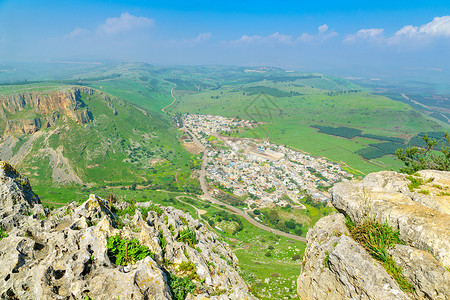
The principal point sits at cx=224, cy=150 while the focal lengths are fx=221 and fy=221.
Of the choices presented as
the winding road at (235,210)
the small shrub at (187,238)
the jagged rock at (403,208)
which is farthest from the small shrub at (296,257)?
the small shrub at (187,238)

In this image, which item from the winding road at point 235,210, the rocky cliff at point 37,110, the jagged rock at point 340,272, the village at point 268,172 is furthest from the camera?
the rocky cliff at point 37,110

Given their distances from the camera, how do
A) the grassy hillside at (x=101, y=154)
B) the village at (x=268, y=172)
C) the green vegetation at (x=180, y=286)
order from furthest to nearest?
the grassy hillside at (x=101, y=154), the village at (x=268, y=172), the green vegetation at (x=180, y=286)

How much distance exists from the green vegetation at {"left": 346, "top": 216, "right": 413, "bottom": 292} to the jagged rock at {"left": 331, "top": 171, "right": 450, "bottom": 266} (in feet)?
1.47

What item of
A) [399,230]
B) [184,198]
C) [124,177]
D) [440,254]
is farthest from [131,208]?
[124,177]

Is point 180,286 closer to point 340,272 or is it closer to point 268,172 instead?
point 340,272

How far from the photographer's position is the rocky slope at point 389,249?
382 inches

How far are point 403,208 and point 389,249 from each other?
103 inches

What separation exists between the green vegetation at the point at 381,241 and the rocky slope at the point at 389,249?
20 centimetres

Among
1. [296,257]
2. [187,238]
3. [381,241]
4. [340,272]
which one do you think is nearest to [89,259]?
[187,238]

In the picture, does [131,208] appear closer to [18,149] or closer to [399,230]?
[399,230]

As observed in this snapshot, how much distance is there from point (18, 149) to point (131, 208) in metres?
124

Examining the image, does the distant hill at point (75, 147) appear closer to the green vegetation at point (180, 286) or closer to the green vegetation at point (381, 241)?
the green vegetation at point (180, 286)

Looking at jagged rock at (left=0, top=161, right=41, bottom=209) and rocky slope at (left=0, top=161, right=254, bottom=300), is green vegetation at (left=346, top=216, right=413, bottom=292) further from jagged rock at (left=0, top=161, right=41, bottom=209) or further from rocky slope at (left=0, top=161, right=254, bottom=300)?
jagged rock at (left=0, top=161, right=41, bottom=209)

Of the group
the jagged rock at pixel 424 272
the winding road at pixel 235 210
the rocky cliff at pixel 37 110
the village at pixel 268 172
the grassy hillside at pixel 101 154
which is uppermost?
the jagged rock at pixel 424 272
